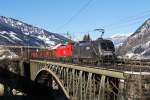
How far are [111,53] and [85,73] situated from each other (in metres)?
14.9

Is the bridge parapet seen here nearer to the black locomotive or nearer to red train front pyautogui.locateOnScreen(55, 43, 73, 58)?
the black locomotive

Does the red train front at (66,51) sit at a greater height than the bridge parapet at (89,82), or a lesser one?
greater

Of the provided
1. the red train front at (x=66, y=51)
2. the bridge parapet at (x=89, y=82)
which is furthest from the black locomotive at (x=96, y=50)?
the red train front at (x=66, y=51)

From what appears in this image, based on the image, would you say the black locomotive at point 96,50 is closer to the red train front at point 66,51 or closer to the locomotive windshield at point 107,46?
the locomotive windshield at point 107,46

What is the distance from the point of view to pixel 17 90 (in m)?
103

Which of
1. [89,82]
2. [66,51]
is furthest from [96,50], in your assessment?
[89,82]

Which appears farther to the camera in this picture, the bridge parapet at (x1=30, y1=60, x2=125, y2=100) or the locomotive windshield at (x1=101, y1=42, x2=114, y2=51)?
the locomotive windshield at (x1=101, y1=42, x2=114, y2=51)

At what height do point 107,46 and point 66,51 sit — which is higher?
point 107,46

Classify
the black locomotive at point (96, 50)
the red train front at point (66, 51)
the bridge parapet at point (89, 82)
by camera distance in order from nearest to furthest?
the bridge parapet at point (89, 82) < the black locomotive at point (96, 50) < the red train front at point (66, 51)

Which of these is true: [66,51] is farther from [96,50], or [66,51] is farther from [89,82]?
[89,82]

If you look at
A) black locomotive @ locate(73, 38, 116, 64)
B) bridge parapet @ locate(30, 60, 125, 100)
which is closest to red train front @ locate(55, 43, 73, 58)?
black locomotive @ locate(73, 38, 116, 64)

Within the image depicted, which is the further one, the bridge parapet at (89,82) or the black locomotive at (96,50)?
the black locomotive at (96,50)

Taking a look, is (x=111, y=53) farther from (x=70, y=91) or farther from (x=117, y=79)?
(x=117, y=79)

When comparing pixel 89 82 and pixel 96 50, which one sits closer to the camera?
pixel 89 82
